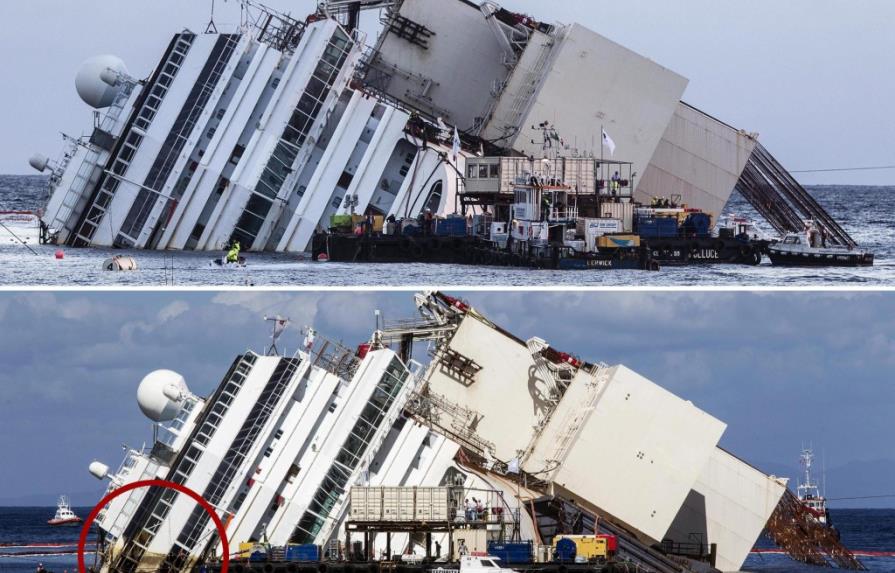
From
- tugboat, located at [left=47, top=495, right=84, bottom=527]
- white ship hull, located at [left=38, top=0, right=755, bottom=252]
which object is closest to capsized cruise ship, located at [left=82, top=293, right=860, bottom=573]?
white ship hull, located at [left=38, top=0, right=755, bottom=252]

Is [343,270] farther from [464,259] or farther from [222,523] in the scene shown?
[222,523]

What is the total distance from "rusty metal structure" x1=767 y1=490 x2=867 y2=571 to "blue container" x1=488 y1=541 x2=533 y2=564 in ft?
71.1

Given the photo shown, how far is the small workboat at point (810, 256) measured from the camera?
75.8 metres

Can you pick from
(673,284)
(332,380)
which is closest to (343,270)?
(673,284)

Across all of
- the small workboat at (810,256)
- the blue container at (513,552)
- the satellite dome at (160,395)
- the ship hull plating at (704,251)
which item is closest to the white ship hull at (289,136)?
the ship hull plating at (704,251)

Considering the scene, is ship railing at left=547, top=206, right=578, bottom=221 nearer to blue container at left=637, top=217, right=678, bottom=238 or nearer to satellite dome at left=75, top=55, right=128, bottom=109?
blue container at left=637, top=217, right=678, bottom=238

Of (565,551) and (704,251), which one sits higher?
(704,251)

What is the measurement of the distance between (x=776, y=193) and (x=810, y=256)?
22.0 ft

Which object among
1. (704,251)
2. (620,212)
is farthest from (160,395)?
(704,251)

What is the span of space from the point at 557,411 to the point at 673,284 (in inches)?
501

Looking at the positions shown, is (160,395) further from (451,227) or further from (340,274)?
(451,227)

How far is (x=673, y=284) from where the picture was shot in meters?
67.3

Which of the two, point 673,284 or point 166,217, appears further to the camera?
point 166,217

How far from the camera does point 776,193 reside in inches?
3233
